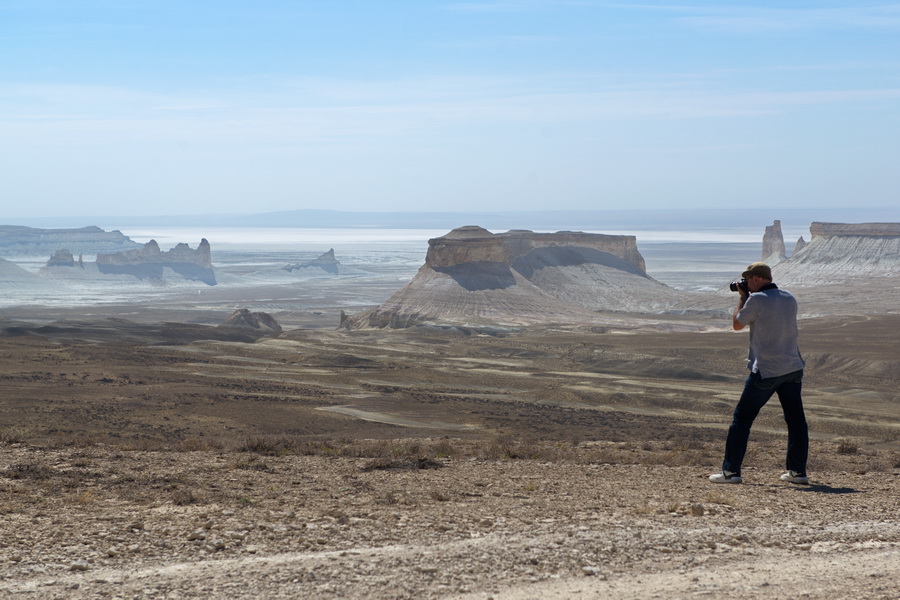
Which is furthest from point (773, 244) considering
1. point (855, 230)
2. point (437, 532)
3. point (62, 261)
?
point (437, 532)

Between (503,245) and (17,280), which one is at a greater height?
(503,245)

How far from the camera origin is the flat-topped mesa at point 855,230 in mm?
109000

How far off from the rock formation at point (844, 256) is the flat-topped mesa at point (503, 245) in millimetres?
18258

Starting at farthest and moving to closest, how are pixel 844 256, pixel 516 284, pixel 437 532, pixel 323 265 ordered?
pixel 323 265
pixel 844 256
pixel 516 284
pixel 437 532

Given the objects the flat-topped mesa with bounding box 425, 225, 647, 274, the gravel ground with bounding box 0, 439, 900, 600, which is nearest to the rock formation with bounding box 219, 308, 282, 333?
the flat-topped mesa with bounding box 425, 225, 647, 274

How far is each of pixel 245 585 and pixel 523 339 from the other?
180 feet

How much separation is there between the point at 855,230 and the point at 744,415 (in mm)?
112606

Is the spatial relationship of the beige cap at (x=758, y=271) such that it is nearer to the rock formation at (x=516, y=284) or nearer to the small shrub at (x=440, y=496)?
the small shrub at (x=440, y=496)

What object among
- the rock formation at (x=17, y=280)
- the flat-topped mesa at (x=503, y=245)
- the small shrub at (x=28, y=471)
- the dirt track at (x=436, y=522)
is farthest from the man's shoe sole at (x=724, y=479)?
the rock formation at (x=17, y=280)

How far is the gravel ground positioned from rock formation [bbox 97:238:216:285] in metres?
158

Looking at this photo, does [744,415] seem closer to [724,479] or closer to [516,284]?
[724,479]

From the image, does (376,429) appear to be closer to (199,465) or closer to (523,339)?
(199,465)

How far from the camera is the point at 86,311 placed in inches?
4134

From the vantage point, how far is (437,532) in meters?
6.23
